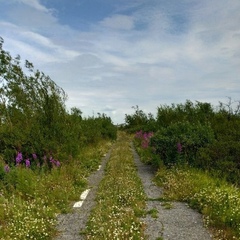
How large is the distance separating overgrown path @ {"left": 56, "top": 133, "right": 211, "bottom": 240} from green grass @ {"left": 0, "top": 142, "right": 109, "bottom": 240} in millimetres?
346

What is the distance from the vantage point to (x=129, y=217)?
6273mm

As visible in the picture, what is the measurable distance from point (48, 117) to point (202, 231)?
886 cm

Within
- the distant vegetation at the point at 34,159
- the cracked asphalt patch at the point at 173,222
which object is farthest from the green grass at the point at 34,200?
the cracked asphalt patch at the point at 173,222

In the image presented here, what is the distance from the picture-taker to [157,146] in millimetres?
13000

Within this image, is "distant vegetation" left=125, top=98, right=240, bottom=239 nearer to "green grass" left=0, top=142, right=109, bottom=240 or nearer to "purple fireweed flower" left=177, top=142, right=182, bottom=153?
"purple fireweed flower" left=177, top=142, right=182, bottom=153

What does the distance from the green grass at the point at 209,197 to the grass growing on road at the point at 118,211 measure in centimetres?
93

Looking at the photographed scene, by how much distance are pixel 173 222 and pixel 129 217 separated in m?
0.88

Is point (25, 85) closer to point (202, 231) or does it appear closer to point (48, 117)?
point (48, 117)

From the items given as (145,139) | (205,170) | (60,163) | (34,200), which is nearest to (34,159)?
(60,163)

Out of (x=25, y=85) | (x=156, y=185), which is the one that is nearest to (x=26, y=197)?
(x=156, y=185)

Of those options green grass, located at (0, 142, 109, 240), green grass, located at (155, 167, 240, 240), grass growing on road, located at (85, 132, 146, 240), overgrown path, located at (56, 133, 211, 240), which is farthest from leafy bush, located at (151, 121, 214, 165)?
green grass, located at (0, 142, 109, 240)

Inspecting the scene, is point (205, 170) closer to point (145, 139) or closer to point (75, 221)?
point (75, 221)

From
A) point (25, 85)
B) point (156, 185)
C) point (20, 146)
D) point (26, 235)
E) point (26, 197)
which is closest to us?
point (26, 235)

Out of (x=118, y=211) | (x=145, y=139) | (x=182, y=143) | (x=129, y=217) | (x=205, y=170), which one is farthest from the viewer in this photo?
(x=145, y=139)
